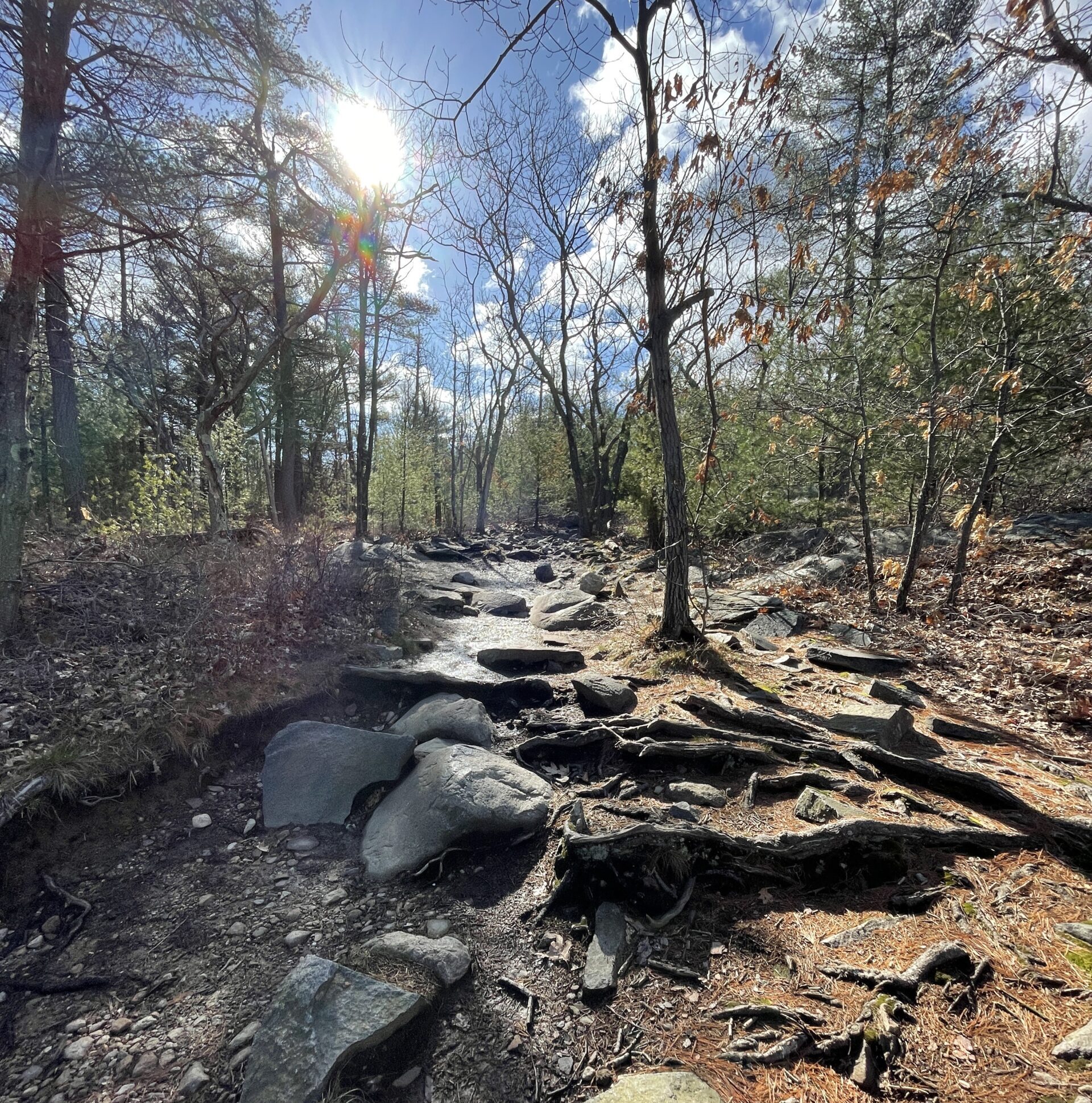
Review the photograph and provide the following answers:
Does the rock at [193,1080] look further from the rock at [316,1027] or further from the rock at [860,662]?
the rock at [860,662]

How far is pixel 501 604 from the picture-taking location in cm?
904

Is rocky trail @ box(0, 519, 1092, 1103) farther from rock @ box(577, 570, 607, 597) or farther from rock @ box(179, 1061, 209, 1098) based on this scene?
rock @ box(577, 570, 607, 597)

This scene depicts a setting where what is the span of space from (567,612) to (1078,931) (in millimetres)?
6342

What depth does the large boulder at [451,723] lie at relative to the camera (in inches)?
169

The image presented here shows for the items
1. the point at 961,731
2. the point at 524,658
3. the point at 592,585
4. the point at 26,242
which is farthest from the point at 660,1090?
the point at 592,585

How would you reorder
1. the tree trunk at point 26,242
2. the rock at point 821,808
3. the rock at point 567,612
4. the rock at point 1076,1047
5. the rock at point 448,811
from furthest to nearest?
the rock at point 567,612 → the tree trunk at point 26,242 → the rock at point 448,811 → the rock at point 821,808 → the rock at point 1076,1047

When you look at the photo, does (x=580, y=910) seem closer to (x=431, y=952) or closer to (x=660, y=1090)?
(x=431, y=952)

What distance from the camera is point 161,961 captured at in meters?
2.52

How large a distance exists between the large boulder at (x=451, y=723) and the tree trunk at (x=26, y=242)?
11.2 feet

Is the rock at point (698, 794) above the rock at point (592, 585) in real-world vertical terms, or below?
below

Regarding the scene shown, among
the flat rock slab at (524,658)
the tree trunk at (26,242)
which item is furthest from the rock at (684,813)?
the tree trunk at (26,242)

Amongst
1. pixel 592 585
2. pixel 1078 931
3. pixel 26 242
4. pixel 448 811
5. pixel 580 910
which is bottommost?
pixel 580 910

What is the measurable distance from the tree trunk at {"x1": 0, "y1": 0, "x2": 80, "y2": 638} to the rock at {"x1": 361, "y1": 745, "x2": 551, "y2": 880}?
3749mm

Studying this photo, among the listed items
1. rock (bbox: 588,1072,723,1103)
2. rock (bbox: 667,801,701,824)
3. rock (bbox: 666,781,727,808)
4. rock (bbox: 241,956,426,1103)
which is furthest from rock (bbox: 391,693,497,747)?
rock (bbox: 588,1072,723,1103)
